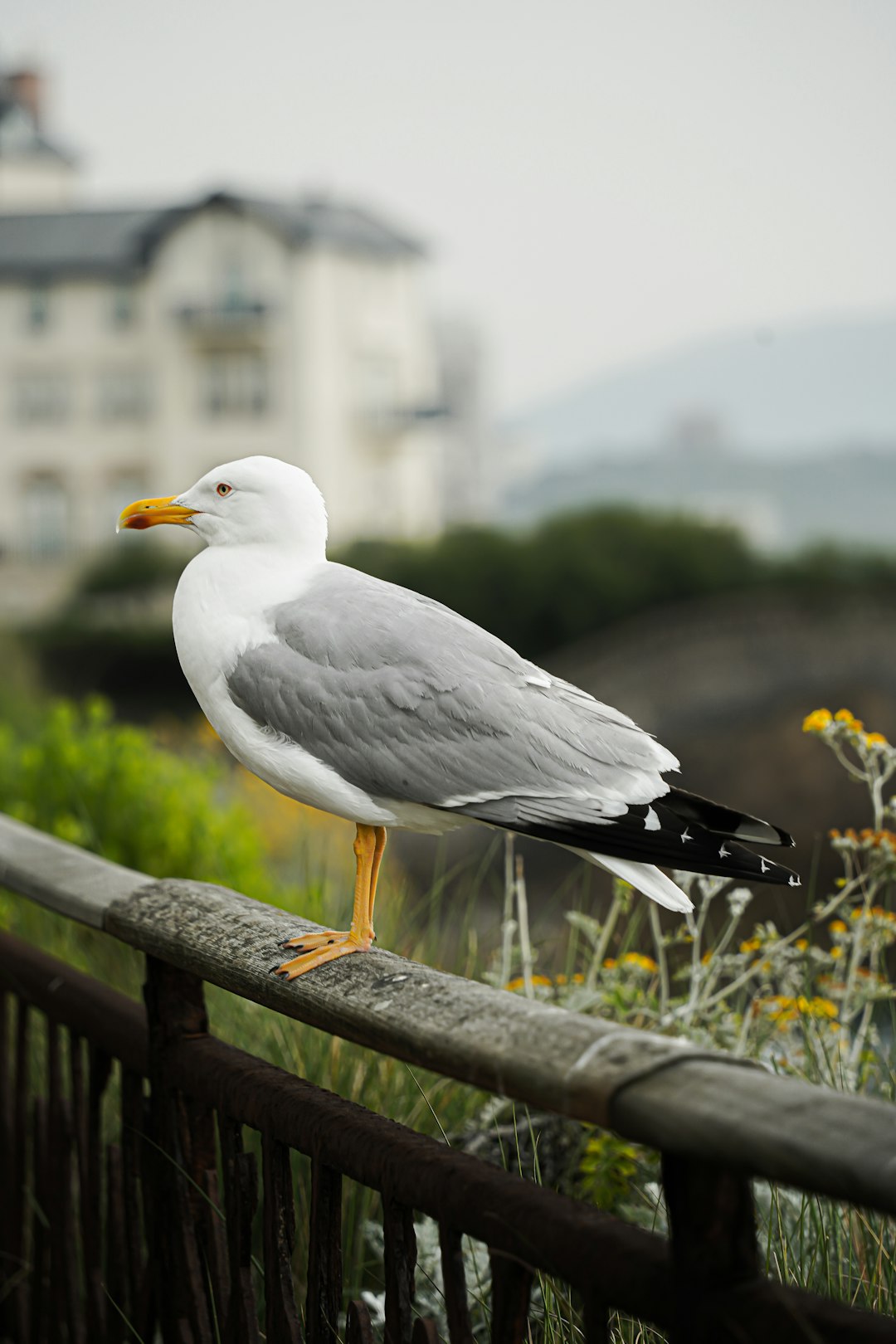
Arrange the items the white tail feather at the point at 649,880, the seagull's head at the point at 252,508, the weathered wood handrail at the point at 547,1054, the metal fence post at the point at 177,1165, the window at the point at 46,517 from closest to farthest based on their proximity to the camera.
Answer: the weathered wood handrail at the point at 547,1054 → the white tail feather at the point at 649,880 → the seagull's head at the point at 252,508 → the metal fence post at the point at 177,1165 → the window at the point at 46,517

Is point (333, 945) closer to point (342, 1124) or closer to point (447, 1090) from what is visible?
point (342, 1124)

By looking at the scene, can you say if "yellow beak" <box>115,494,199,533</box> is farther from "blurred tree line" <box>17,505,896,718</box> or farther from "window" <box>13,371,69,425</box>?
"window" <box>13,371,69,425</box>

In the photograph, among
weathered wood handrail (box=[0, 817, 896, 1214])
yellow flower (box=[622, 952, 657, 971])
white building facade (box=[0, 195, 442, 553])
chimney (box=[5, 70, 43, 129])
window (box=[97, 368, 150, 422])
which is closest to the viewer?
weathered wood handrail (box=[0, 817, 896, 1214])

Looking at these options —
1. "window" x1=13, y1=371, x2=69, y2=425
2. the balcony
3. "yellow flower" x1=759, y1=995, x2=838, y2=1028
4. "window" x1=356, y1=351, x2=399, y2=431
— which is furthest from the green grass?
"window" x1=13, y1=371, x2=69, y2=425

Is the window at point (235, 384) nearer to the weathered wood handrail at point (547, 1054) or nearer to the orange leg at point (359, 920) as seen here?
the weathered wood handrail at point (547, 1054)

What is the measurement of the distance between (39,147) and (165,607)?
8841 mm

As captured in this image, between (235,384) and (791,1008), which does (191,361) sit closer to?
(235,384)

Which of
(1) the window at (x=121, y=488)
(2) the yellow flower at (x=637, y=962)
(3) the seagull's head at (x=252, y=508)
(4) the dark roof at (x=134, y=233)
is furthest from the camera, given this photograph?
(4) the dark roof at (x=134, y=233)

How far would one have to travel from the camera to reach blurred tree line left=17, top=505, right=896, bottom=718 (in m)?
15.8

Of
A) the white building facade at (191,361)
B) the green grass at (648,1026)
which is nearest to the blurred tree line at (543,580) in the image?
the white building facade at (191,361)

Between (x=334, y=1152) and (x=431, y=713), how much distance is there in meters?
0.38

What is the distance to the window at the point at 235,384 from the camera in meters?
19.0

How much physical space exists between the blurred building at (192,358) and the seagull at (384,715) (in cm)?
1729

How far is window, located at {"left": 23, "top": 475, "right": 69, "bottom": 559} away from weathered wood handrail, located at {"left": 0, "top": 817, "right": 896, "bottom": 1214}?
1779 centimetres
